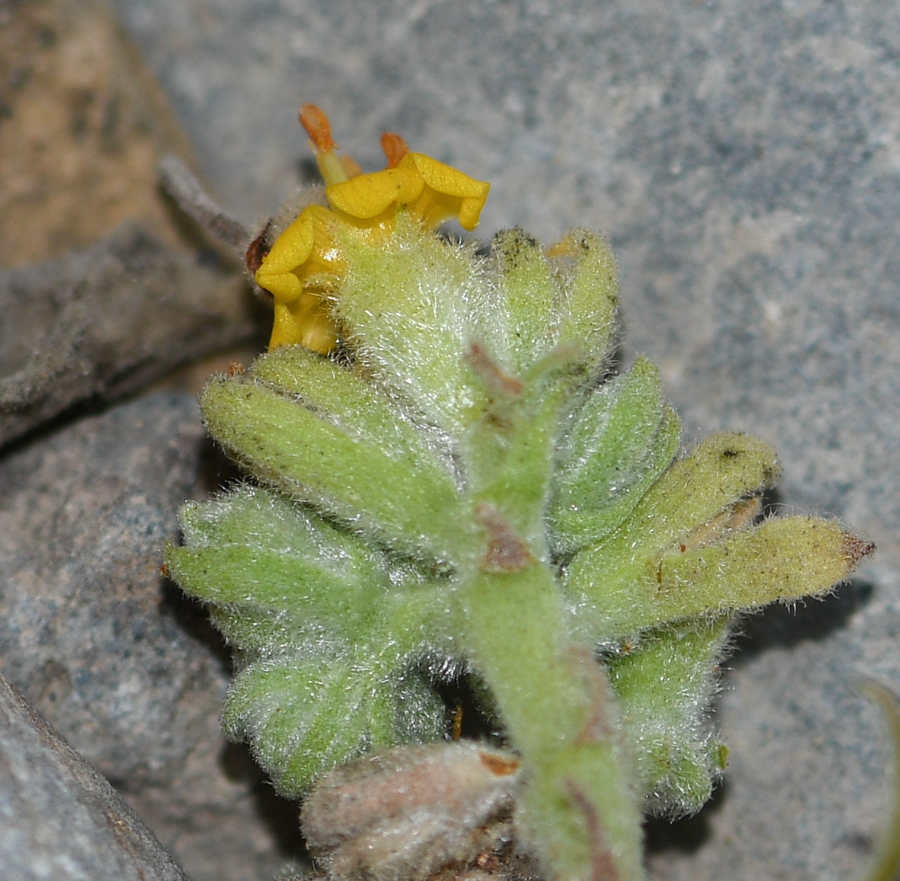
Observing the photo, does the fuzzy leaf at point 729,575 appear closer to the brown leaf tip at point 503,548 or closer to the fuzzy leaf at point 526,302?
the brown leaf tip at point 503,548

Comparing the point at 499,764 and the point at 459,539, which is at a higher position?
the point at 459,539

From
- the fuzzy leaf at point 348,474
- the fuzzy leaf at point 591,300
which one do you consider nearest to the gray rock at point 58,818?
the fuzzy leaf at point 348,474

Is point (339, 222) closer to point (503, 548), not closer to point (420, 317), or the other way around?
point (420, 317)

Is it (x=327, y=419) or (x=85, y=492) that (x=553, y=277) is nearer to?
(x=327, y=419)

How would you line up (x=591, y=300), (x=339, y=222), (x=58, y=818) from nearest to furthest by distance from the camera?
1. (x=58, y=818)
2. (x=591, y=300)
3. (x=339, y=222)

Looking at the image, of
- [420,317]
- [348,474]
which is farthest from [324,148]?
[348,474]

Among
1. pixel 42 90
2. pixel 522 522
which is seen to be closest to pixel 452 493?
pixel 522 522
